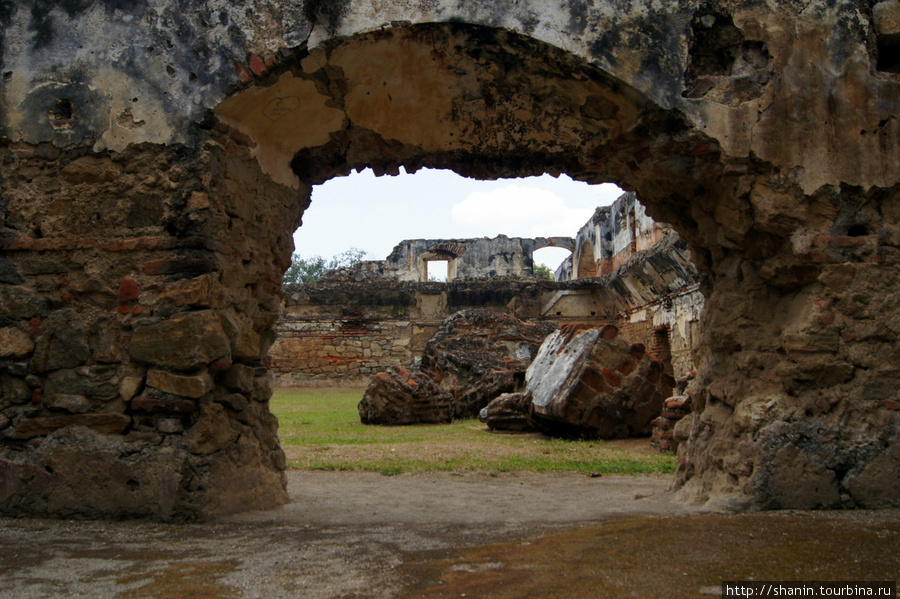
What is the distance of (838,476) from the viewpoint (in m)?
3.17

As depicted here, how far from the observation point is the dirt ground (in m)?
2.14

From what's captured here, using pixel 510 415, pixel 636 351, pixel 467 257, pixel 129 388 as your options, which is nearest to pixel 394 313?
pixel 467 257

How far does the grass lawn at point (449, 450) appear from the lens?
5363 mm

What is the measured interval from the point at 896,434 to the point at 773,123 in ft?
5.19

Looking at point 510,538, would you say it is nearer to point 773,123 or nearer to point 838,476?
point 838,476

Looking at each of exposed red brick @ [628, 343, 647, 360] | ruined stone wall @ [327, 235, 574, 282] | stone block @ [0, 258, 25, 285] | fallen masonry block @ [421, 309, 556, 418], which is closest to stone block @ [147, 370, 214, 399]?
stone block @ [0, 258, 25, 285]

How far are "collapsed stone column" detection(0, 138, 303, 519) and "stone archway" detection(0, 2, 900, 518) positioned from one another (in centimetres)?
1

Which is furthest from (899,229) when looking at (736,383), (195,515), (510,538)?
(195,515)

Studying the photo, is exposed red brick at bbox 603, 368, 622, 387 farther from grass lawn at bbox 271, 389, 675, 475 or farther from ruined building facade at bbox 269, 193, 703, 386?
ruined building facade at bbox 269, 193, 703, 386

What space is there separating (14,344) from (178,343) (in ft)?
2.67

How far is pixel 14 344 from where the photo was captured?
3.27m

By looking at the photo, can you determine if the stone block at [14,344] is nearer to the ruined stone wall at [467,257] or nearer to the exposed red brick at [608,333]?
the exposed red brick at [608,333]

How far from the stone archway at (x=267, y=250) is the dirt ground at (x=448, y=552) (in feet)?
0.91

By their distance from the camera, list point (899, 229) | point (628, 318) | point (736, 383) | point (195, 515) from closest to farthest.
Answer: point (195, 515), point (899, 229), point (736, 383), point (628, 318)
